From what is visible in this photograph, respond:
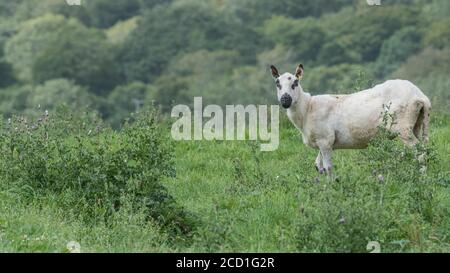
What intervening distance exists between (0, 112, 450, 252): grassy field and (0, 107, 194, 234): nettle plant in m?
0.16

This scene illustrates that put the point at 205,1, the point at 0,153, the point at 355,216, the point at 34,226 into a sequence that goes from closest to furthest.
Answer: the point at 355,216, the point at 34,226, the point at 0,153, the point at 205,1

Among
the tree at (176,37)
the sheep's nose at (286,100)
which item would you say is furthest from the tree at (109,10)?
the sheep's nose at (286,100)

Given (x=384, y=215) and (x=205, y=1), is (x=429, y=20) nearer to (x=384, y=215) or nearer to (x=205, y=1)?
(x=205, y=1)

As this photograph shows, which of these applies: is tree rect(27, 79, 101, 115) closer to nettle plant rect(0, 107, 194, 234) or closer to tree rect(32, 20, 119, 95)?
tree rect(32, 20, 119, 95)

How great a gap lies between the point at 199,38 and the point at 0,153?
Answer: 114m

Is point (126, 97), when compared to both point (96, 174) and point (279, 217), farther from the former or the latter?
point (279, 217)

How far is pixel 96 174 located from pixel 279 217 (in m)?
2.36

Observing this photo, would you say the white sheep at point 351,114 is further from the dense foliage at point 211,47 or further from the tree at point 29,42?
the tree at point 29,42

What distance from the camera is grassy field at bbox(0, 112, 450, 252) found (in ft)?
32.4

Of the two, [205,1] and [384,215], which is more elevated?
Result: [205,1]

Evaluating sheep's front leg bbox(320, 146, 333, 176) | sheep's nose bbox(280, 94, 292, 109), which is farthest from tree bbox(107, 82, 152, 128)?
sheep's front leg bbox(320, 146, 333, 176)

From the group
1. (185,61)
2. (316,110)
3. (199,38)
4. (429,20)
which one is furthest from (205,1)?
(316,110)

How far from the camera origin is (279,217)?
11.3m
